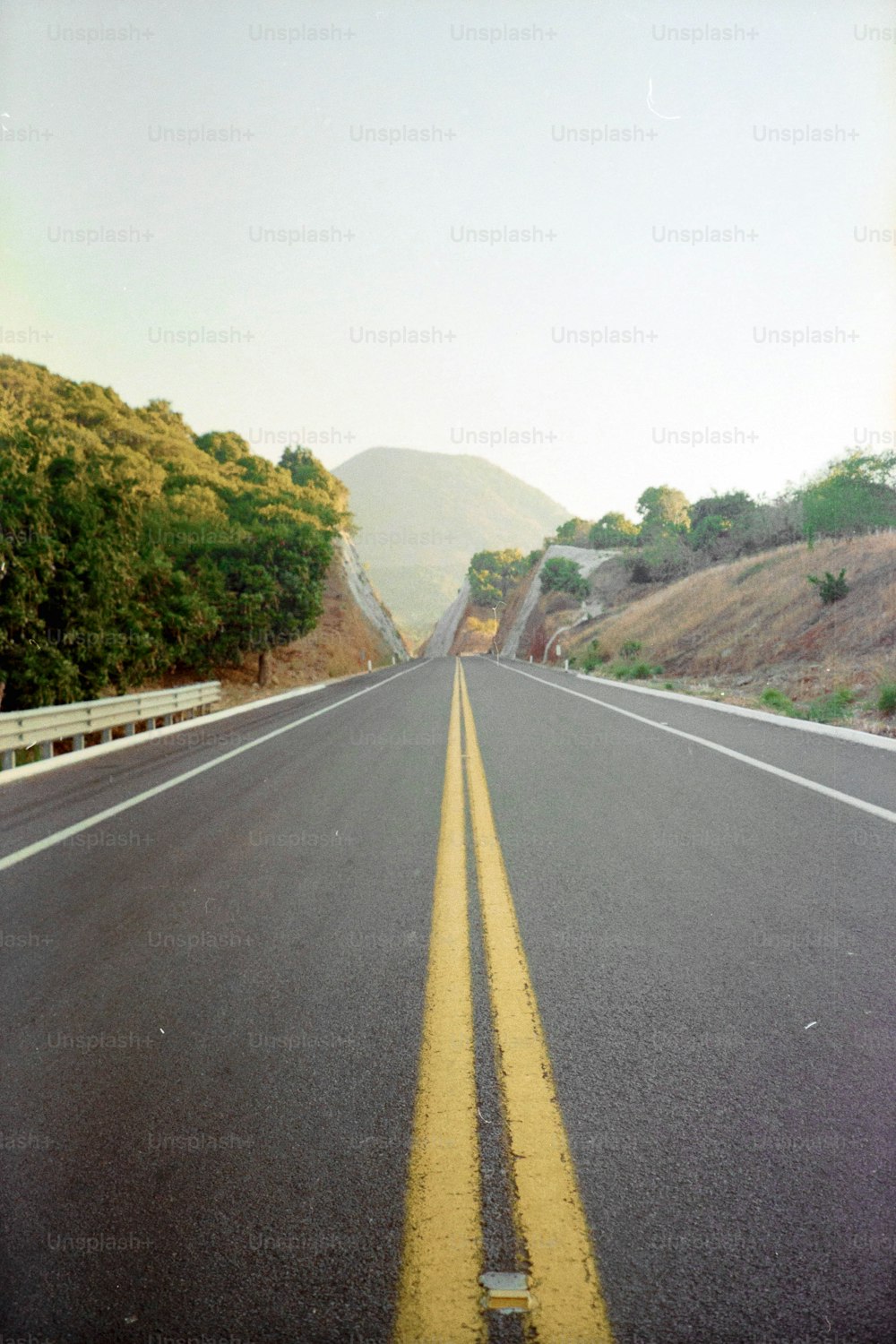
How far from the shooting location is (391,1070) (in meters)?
2.77

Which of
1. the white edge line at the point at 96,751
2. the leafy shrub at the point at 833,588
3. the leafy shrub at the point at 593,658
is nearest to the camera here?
the white edge line at the point at 96,751

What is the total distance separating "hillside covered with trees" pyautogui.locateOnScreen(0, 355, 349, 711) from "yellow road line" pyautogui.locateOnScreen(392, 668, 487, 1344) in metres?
13.8

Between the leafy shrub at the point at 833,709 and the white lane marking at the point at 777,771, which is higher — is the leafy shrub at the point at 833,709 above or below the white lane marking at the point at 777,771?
A: above

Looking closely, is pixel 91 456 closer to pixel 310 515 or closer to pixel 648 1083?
pixel 648 1083

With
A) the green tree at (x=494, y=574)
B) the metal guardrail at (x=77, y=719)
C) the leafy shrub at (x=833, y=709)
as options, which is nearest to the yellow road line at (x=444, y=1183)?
the metal guardrail at (x=77, y=719)

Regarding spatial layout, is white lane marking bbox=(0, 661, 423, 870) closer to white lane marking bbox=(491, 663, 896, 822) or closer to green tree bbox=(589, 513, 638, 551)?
white lane marking bbox=(491, 663, 896, 822)

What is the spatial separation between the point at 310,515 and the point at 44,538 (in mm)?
24778

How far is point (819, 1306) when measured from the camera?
1799mm

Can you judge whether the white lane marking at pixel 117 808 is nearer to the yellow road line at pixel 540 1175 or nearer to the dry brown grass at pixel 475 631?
the yellow road line at pixel 540 1175

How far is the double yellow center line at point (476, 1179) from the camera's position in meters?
1.77

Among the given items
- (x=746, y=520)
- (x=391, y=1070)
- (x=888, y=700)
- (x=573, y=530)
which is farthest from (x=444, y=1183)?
(x=573, y=530)

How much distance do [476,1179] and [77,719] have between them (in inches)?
455

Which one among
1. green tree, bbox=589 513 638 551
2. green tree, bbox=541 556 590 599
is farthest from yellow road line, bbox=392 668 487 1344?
green tree, bbox=589 513 638 551

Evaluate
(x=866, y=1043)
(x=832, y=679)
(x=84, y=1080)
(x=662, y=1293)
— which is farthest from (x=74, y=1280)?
(x=832, y=679)
